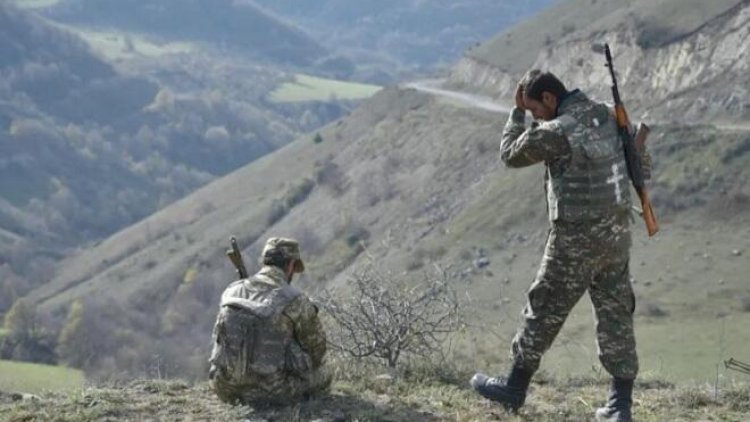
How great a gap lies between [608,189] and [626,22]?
159ft

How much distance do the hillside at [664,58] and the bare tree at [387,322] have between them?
2920cm

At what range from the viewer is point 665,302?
88.0ft

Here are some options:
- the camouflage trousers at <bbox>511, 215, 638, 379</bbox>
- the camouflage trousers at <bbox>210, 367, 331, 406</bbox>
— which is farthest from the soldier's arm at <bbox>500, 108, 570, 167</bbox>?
the camouflage trousers at <bbox>210, 367, 331, 406</bbox>

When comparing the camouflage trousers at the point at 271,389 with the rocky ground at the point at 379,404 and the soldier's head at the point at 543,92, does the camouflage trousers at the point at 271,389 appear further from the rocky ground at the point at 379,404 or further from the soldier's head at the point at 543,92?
the soldier's head at the point at 543,92

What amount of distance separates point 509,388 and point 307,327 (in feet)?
4.41

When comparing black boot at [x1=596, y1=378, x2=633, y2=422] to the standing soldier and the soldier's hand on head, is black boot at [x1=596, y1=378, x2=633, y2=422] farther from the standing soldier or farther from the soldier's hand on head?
the soldier's hand on head

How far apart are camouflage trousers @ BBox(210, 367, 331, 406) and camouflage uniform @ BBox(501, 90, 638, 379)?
141 cm

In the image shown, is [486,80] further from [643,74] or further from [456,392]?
[456,392]

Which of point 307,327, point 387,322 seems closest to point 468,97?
point 387,322

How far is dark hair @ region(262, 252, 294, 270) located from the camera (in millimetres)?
6188

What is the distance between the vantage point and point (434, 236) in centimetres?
4353

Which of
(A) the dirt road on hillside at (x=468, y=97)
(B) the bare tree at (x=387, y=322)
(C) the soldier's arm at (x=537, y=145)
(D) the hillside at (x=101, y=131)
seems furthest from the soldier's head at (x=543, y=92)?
(D) the hillside at (x=101, y=131)

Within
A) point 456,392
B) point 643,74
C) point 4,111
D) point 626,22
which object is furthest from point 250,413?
point 4,111

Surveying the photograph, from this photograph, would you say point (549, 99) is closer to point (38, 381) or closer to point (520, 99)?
point (520, 99)
